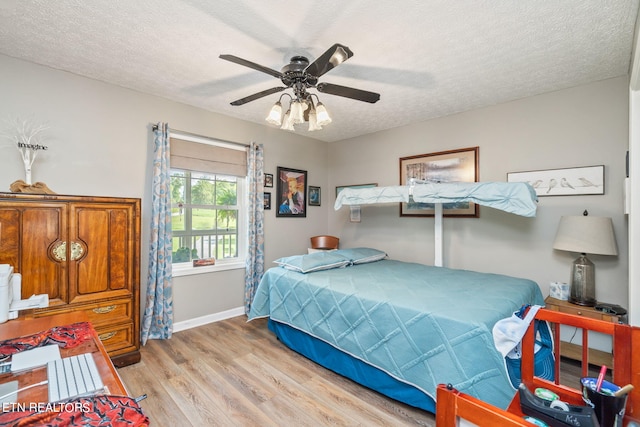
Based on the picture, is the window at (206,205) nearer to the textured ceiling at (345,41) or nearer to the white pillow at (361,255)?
the textured ceiling at (345,41)

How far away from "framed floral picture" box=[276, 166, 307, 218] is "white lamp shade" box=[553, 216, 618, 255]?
324 centimetres

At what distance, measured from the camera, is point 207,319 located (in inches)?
143

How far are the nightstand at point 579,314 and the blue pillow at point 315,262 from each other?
6.54 feet

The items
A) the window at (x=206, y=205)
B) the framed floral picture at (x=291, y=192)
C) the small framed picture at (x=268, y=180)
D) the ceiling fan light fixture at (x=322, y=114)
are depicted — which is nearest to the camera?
the ceiling fan light fixture at (x=322, y=114)

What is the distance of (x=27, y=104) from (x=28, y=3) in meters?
1.05

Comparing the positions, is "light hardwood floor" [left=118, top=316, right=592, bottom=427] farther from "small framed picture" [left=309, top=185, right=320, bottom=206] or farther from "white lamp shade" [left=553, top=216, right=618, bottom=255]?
"small framed picture" [left=309, top=185, right=320, bottom=206]

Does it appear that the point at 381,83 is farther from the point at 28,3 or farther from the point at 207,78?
the point at 28,3

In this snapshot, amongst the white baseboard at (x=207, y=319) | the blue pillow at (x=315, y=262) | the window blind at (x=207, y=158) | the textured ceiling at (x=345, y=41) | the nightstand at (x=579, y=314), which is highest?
the textured ceiling at (x=345, y=41)

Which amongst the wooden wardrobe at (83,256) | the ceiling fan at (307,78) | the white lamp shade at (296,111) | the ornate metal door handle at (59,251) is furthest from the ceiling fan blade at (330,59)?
the ornate metal door handle at (59,251)

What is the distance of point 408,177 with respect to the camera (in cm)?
407

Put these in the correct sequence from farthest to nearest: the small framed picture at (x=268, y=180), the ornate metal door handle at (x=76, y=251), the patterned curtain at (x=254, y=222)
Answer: the small framed picture at (x=268, y=180) < the patterned curtain at (x=254, y=222) < the ornate metal door handle at (x=76, y=251)

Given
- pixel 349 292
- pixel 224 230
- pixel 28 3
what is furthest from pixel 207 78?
pixel 349 292

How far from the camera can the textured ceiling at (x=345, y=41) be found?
183cm

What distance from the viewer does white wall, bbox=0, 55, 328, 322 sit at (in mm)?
2467
